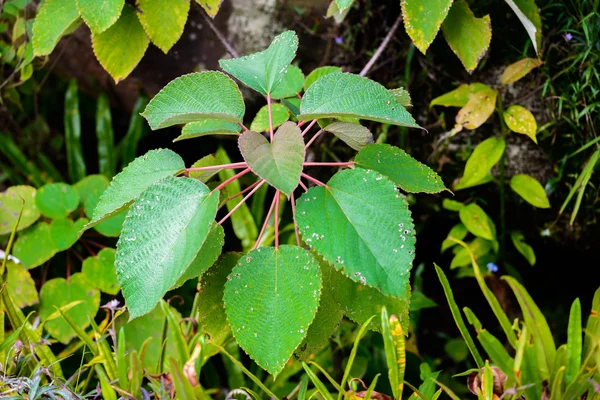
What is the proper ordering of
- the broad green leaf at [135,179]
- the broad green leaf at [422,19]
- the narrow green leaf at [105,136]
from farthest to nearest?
the narrow green leaf at [105,136] → the broad green leaf at [422,19] → the broad green leaf at [135,179]

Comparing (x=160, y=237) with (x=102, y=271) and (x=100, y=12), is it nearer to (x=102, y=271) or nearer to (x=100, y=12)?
(x=100, y=12)

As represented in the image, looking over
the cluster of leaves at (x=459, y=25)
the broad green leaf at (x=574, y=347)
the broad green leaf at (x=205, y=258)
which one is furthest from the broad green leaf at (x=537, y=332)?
the cluster of leaves at (x=459, y=25)

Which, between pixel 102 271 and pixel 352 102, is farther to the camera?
pixel 102 271

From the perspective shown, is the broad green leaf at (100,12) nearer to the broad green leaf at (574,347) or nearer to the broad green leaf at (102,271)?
the broad green leaf at (102,271)

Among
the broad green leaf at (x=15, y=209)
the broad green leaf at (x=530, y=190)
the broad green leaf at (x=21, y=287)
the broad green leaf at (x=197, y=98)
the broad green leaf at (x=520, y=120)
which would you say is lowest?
the broad green leaf at (x=21, y=287)

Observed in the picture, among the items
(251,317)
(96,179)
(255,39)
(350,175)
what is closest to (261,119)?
(350,175)

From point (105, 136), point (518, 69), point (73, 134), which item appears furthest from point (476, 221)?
point (73, 134)

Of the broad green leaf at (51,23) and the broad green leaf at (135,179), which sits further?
the broad green leaf at (51,23)
